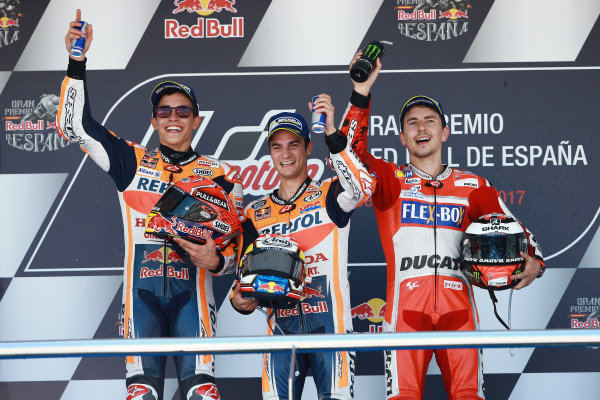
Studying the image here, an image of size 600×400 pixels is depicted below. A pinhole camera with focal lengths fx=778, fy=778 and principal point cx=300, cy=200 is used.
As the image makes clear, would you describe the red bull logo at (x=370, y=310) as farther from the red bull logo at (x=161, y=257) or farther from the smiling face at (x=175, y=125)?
the smiling face at (x=175, y=125)

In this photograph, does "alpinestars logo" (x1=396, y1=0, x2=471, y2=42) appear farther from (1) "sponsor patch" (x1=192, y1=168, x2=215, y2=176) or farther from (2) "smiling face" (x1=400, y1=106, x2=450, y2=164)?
(1) "sponsor patch" (x1=192, y1=168, x2=215, y2=176)

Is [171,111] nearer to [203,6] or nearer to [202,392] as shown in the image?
[203,6]

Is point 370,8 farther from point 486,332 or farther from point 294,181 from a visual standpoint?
point 486,332

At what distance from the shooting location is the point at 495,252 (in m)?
2.82

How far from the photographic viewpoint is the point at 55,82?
3.91m

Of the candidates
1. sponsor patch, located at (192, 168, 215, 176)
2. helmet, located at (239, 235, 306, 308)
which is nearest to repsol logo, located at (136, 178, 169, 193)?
sponsor patch, located at (192, 168, 215, 176)

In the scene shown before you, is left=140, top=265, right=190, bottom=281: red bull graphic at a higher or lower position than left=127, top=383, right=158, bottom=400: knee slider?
higher

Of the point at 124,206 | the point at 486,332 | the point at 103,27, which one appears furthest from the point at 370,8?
the point at 486,332

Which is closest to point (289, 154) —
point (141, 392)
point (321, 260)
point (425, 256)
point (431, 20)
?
point (321, 260)

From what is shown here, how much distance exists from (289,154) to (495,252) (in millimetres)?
877

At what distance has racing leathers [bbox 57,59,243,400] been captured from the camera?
291 centimetres

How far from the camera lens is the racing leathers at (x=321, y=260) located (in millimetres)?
2805

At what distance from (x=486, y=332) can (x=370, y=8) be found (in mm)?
2633

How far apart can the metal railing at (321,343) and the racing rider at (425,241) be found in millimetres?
1307
